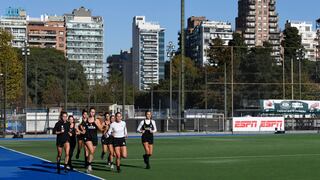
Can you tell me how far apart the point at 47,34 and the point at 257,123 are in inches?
5004

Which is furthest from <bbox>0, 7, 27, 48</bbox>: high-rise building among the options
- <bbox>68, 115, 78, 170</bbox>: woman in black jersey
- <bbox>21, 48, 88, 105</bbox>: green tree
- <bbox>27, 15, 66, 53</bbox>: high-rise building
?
<bbox>68, 115, 78, 170</bbox>: woman in black jersey

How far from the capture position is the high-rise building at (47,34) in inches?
6954

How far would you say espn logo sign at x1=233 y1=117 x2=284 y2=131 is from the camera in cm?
5866

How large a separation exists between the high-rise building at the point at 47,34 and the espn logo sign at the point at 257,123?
12178cm

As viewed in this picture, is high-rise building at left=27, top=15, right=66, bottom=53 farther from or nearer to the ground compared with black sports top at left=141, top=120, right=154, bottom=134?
farther from the ground

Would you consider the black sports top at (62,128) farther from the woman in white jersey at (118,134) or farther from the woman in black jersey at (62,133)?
the woman in white jersey at (118,134)

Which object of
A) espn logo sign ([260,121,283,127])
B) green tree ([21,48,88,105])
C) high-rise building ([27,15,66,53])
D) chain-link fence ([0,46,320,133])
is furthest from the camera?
high-rise building ([27,15,66,53])

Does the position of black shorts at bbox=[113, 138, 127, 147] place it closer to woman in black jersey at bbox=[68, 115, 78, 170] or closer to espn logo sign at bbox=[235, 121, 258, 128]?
woman in black jersey at bbox=[68, 115, 78, 170]

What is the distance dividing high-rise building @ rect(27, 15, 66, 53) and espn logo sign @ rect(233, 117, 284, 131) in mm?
121777

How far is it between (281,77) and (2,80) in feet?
101

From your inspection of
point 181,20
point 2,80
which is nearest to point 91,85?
point 2,80

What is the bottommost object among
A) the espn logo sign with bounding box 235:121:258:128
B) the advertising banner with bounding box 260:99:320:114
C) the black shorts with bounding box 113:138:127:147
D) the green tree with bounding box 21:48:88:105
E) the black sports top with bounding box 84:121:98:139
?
the espn logo sign with bounding box 235:121:258:128

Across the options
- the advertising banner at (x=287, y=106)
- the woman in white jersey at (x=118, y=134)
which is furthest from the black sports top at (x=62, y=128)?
the advertising banner at (x=287, y=106)

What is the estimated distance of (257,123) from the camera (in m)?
59.0
